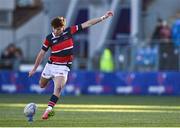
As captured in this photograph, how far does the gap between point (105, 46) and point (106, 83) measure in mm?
4561

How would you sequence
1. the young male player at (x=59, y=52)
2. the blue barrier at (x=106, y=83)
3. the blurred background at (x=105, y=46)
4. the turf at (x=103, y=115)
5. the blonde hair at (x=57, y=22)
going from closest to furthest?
the turf at (x=103, y=115)
the blonde hair at (x=57, y=22)
the young male player at (x=59, y=52)
the blue barrier at (x=106, y=83)
the blurred background at (x=105, y=46)

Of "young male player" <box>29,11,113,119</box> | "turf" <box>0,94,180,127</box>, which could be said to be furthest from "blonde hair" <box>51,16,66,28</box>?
"turf" <box>0,94,180,127</box>

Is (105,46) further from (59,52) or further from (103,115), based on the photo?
(59,52)

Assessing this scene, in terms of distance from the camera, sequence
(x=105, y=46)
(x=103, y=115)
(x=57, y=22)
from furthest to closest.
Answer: (x=105, y=46) < (x=103, y=115) < (x=57, y=22)

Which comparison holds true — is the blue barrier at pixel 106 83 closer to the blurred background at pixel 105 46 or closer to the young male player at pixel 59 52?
the blurred background at pixel 105 46

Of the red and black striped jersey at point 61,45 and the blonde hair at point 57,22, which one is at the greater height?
the blonde hair at point 57,22

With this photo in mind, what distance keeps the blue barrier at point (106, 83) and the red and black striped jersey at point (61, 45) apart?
13533mm

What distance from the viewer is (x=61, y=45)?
62.7ft

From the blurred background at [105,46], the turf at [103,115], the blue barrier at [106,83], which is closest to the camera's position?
the turf at [103,115]

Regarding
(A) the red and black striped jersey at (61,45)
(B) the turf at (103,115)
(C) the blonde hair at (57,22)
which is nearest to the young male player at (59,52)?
(A) the red and black striped jersey at (61,45)

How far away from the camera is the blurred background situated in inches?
1309

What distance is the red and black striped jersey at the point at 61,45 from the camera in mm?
19078

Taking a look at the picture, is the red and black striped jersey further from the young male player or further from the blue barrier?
the blue barrier

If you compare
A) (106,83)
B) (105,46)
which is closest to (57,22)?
(106,83)
